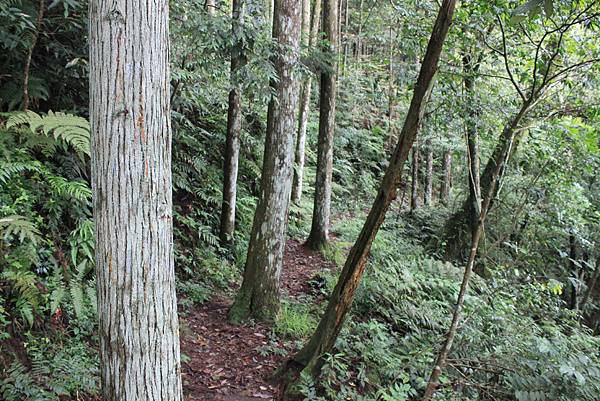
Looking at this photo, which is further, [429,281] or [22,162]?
[429,281]

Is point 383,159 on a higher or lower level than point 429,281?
higher

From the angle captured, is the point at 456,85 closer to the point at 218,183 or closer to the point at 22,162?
the point at 218,183

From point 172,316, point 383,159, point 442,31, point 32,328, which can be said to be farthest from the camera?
point 383,159

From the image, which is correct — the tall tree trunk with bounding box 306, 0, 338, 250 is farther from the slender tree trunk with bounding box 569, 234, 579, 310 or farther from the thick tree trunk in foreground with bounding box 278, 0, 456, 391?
the slender tree trunk with bounding box 569, 234, 579, 310

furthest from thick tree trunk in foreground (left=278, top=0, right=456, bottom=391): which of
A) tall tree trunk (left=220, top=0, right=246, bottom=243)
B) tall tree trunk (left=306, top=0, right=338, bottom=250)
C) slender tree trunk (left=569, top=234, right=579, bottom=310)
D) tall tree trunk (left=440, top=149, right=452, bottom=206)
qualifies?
tall tree trunk (left=440, top=149, right=452, bottom=206)

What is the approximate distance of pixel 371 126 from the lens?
20.1 meters

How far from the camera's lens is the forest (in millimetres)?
2582

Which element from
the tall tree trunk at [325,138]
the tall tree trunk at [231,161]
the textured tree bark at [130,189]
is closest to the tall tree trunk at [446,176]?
the tall tree trunk at [325,138]

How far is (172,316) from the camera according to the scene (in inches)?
108

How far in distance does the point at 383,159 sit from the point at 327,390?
15.7m

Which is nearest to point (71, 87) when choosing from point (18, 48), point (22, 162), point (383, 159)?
point (18, 48)

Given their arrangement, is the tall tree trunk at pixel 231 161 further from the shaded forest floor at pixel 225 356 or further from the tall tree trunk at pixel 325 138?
the tall tree trunk at pixel 325 138

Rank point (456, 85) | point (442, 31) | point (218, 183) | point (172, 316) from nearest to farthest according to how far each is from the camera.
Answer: point (172, 316) < point (442, 31) < point (456, 85) < point (218, 183)

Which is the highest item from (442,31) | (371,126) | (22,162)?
(371,126)
